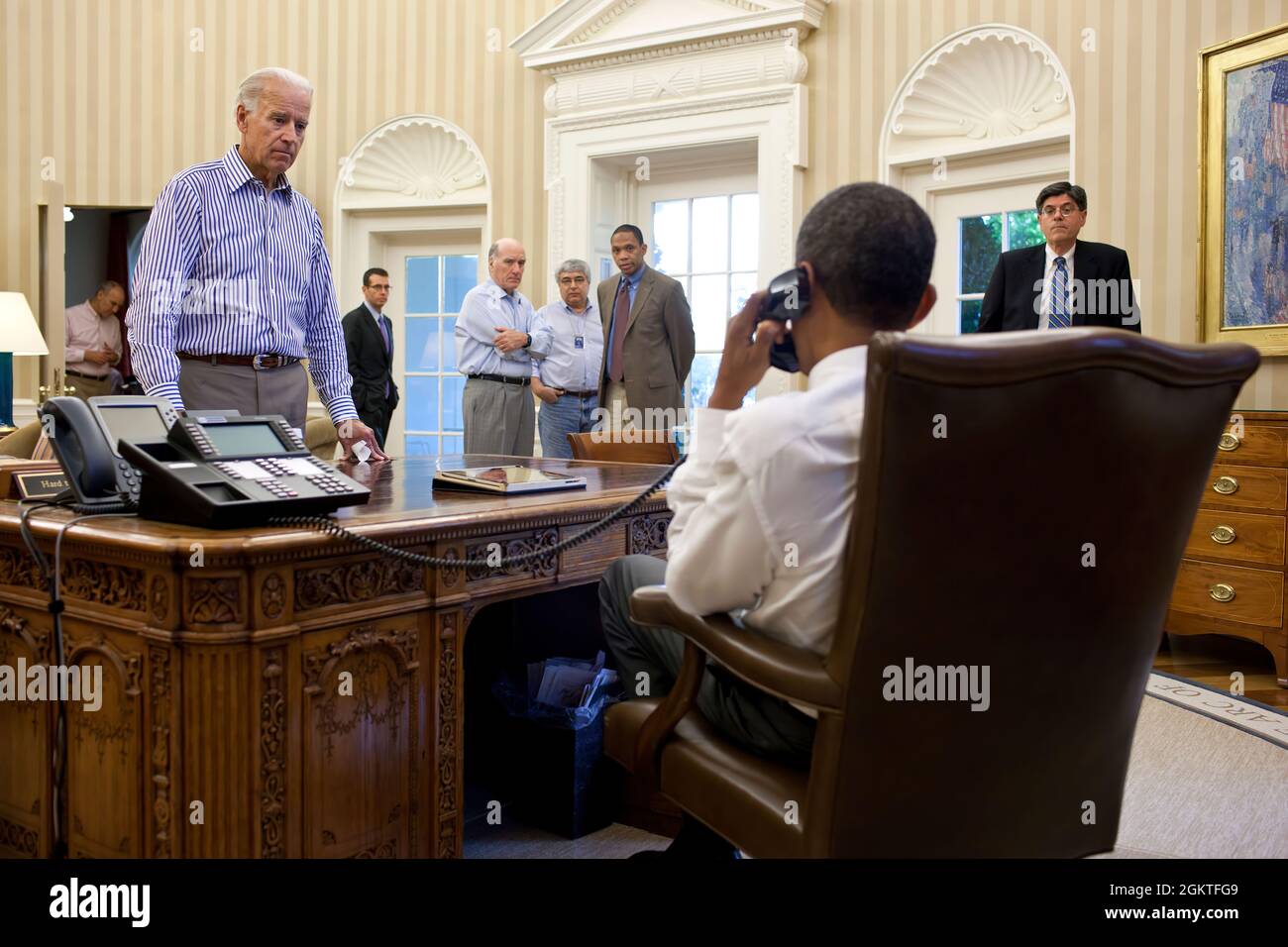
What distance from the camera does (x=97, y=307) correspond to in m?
8.38

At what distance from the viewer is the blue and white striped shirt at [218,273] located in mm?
2637

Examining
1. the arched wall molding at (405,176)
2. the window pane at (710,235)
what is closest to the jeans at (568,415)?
the window pane at (710,235)

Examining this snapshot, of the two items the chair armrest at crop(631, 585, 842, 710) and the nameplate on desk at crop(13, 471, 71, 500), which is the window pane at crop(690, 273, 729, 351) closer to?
the nameplate on desk at crop(13, 471, 71, 500)

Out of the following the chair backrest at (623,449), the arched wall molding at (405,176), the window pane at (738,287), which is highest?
the arched wall molding at (405,176)

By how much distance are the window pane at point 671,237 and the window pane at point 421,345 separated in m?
1.47

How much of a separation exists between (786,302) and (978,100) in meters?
4.48

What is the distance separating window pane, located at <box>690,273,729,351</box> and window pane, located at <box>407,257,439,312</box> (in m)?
1.88

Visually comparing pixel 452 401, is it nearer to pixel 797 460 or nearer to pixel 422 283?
pixel 422 283

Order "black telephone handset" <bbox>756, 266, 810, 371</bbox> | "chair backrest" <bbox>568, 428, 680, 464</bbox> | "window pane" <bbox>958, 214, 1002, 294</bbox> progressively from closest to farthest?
"black telephone handset" <bbox>756, 266, 810, 371</bbox> → "chair backrest" <bbox>568, 428, 680, 464</bbox> → "window pane" <bbox>958, 214, 1002, 294</bbox>

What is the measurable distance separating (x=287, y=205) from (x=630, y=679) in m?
1.69

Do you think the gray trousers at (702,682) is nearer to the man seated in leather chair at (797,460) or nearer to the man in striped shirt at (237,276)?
the man seated in leather chair at (797,460)

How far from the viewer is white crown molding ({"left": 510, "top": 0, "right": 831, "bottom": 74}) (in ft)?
18.8

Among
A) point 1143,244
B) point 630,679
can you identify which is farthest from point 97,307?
point 630,679

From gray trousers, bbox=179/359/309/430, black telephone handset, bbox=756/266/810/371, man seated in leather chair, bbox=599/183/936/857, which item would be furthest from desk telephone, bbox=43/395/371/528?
gray trousers, bbox=179/359/309/430
